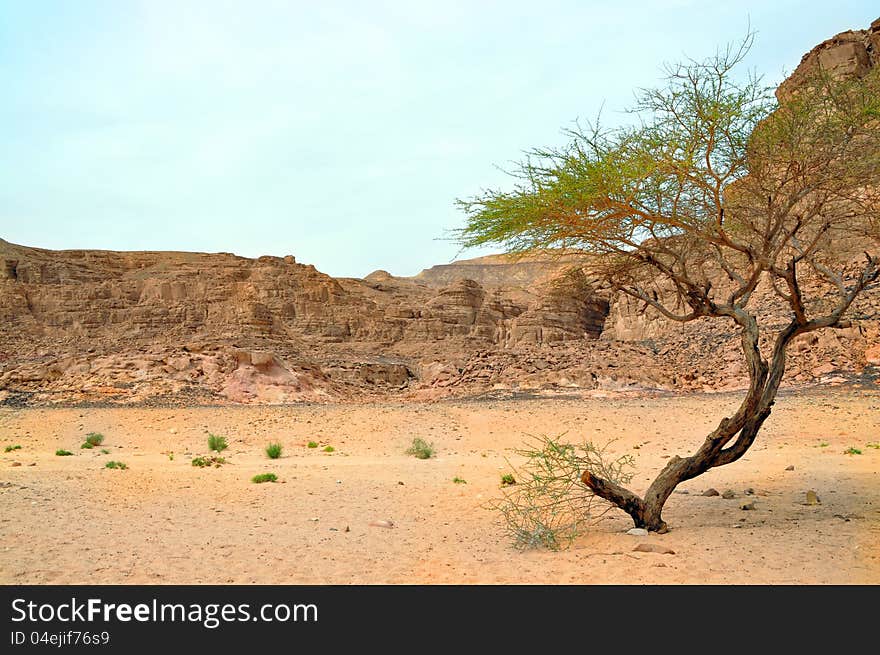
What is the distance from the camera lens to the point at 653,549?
701 centimetres

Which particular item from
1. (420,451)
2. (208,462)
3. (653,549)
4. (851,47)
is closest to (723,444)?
(653,549)

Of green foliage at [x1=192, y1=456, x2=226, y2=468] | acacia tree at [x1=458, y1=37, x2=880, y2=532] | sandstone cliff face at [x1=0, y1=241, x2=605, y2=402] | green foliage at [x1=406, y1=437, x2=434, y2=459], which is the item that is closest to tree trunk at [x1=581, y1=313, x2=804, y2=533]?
acacia tree at [x1=458, y1=37, x2=880, y2=532]

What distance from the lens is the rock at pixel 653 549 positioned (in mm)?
6936

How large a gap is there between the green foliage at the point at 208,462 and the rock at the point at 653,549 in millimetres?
10468

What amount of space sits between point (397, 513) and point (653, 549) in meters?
3.99

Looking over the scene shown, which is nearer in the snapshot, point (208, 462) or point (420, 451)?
point (208, 462)

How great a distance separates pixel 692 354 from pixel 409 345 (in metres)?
25.5

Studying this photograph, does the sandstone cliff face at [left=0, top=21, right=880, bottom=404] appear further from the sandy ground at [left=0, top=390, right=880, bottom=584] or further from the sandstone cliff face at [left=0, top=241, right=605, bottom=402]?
the sandy ground at [left=0, top=390, right=880, bottom=584]

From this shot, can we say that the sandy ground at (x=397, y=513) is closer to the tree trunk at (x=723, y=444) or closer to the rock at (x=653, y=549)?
the rock at (x=653, y=549)

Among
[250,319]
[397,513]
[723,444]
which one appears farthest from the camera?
[250,319]

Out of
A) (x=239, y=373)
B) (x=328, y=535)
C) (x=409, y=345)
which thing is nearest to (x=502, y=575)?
(x=328, y=535)

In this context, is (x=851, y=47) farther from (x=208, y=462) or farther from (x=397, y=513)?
(x=397, y=513)

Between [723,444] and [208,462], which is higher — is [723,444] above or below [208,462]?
above

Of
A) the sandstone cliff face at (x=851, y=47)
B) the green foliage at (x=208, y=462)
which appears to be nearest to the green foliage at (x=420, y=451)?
the green foliage at (x=208, y=462)
